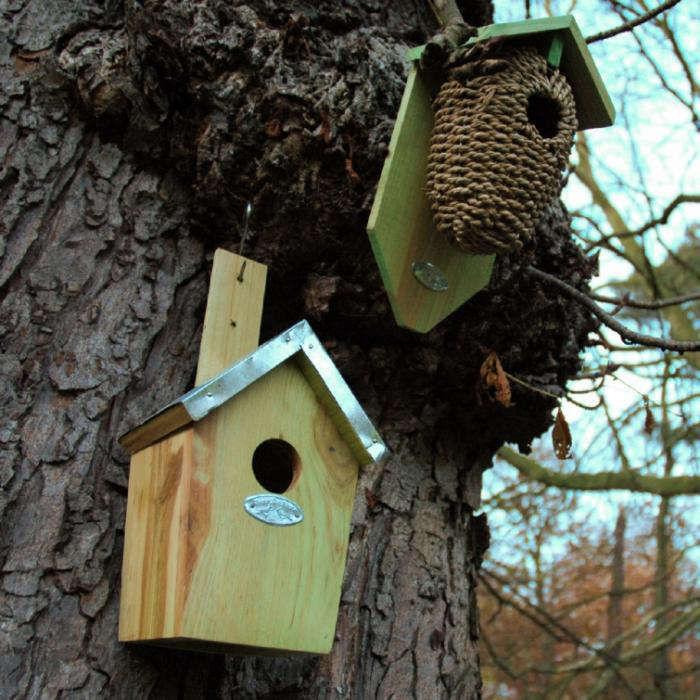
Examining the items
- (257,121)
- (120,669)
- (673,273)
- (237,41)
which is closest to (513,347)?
(257,121)

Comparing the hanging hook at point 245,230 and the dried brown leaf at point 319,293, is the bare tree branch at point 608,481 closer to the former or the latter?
the dried brown leaf at point 319,293

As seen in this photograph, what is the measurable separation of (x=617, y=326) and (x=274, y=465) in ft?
2.46

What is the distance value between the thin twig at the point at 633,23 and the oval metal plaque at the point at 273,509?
1.21 metres

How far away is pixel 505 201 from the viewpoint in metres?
1.56

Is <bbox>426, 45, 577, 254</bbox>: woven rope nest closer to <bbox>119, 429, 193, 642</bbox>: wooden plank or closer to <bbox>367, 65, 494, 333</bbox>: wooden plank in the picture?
<bbox>367, 65, 494, 333</bbox>: wooden plank

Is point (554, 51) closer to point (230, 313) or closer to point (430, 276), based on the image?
point (430, 276)

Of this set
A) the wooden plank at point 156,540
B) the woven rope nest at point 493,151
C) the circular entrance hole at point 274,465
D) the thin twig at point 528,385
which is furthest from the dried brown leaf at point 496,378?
the wooden plank at point 156,540

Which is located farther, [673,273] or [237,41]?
[673,273]

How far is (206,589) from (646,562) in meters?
4.47

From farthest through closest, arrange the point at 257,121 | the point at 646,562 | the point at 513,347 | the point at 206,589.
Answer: the point at 646,562, the point at 513,347, the point at 257,121, the point at 206,589

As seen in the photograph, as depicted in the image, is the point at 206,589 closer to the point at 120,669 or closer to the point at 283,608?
the point at 283,608

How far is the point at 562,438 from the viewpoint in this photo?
6.57ft

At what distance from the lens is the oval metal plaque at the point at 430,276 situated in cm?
174

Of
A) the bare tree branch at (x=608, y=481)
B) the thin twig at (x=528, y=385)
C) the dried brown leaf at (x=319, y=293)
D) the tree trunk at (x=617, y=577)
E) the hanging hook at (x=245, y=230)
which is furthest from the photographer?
the tree trunk at (x=617, y=577)
